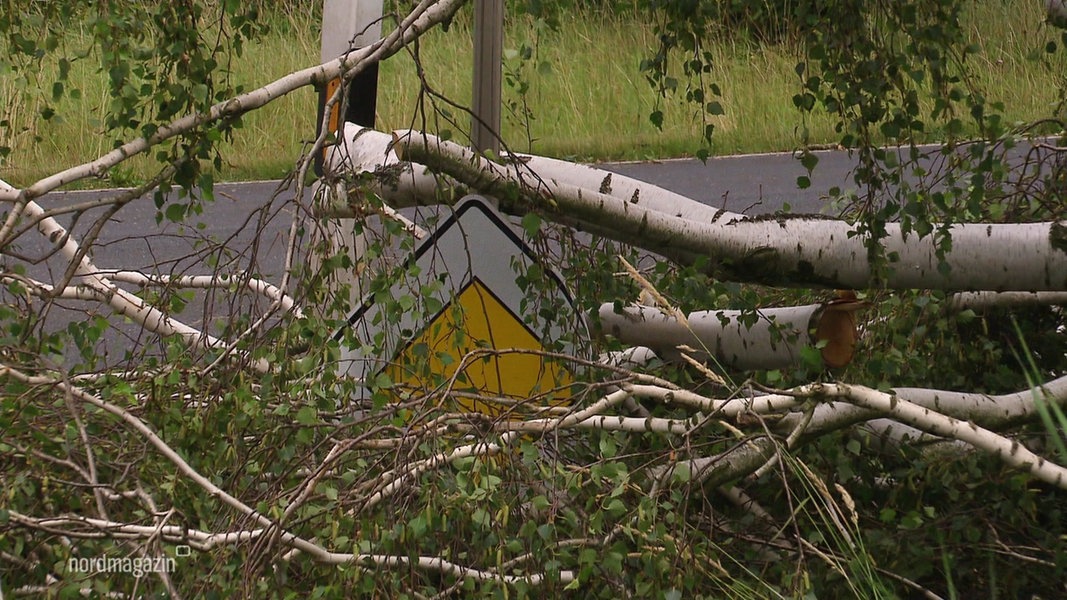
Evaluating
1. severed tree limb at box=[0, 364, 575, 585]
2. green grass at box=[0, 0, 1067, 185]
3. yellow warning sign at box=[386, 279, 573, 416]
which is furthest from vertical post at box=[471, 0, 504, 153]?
green grass at box=[0, 0, 1067, 185]

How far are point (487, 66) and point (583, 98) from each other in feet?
27.6

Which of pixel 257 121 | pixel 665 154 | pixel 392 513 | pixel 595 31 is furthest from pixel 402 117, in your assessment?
pixel 392 513

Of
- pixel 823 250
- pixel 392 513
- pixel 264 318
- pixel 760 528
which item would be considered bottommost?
pixel 760 528

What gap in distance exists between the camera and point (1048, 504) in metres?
3.16

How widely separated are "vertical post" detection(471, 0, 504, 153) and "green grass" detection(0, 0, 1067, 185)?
20.4 ft

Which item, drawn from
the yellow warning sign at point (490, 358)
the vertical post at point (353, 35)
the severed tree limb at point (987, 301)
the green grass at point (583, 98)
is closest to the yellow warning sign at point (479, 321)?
the yellow warning sign at point (490, 358)

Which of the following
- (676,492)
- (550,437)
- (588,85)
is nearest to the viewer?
(676,492)

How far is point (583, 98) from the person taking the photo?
1156 cm

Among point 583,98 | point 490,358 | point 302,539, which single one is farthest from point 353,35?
point 583,98

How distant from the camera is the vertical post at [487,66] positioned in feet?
10.4

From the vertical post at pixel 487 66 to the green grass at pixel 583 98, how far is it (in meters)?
6.21

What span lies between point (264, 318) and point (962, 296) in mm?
2053

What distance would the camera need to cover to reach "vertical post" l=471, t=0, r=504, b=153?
3.17m

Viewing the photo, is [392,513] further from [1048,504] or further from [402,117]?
[402,117]
